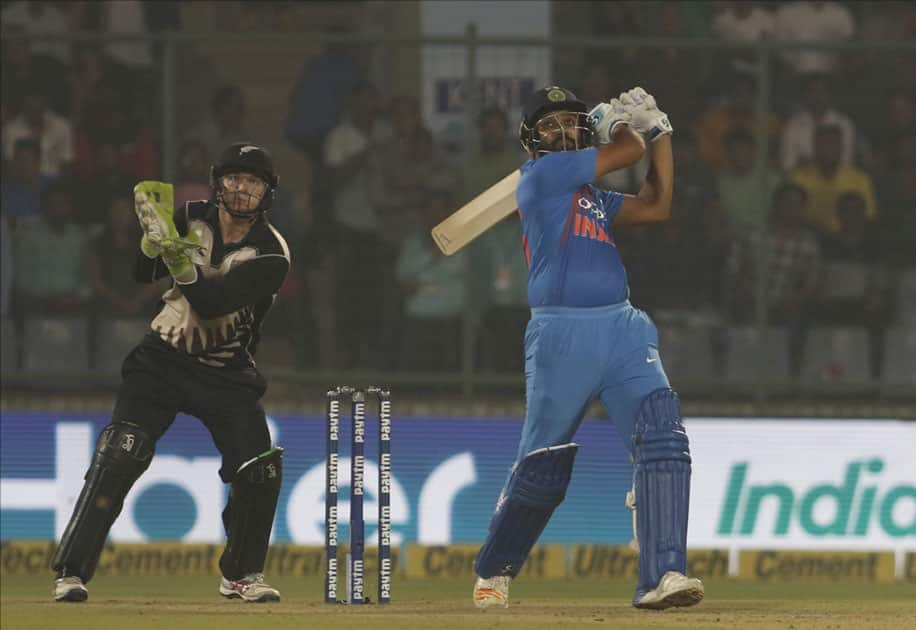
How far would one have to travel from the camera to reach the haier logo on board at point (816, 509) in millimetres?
13086

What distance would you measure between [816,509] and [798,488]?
17 cm

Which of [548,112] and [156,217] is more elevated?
[548,112]

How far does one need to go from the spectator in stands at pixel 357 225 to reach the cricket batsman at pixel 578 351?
4.86 m

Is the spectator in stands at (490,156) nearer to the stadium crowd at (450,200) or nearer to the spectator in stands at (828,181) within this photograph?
the stadium crowd at (450,200)

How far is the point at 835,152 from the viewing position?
1414cm

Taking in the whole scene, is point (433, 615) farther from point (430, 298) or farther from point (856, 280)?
point (856, 280)

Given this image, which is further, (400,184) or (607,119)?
(400,184)

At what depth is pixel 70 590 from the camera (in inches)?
349

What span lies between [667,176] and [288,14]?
6.85m

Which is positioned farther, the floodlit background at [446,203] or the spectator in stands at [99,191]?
the spectator in stands at [99,191]

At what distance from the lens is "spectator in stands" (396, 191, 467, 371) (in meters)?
13.8

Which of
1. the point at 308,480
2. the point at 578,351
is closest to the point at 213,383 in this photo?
the point at 578,351

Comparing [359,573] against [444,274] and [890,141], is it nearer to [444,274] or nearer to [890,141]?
[444,274]

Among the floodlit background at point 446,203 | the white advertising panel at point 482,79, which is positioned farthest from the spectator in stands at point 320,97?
the white advertising panel at point 482,79
